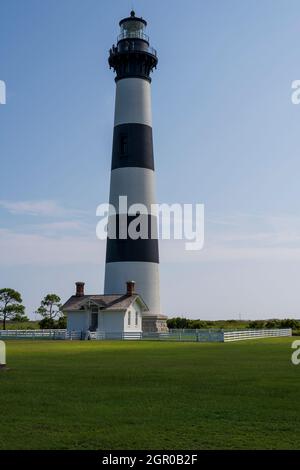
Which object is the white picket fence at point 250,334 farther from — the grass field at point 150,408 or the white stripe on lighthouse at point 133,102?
the grass field at point 150,408

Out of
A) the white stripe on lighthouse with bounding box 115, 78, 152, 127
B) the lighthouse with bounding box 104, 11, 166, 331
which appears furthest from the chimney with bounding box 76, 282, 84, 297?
the white stripe on lighthouse with bounding box 115, 78, 152, 127

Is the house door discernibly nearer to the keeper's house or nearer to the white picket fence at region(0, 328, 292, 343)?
the keeper's house

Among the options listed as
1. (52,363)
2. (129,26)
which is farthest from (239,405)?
(129,26)

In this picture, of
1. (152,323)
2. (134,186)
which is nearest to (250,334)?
(152,323)

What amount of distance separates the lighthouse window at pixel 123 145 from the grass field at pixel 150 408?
30.6 meters

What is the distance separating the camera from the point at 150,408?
1034 centimetres

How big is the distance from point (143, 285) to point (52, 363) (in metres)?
26.4

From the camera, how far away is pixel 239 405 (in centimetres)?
1070

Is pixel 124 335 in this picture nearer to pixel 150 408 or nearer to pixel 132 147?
pixel 132 147

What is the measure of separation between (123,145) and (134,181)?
10.4 ft

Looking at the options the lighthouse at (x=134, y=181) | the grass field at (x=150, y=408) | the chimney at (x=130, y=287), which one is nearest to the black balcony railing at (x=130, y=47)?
the lighthouse at (x=134, y=181)

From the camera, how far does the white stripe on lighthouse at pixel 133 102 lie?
152ft

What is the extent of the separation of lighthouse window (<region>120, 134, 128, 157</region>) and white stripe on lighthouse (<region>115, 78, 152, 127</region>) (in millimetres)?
1233
